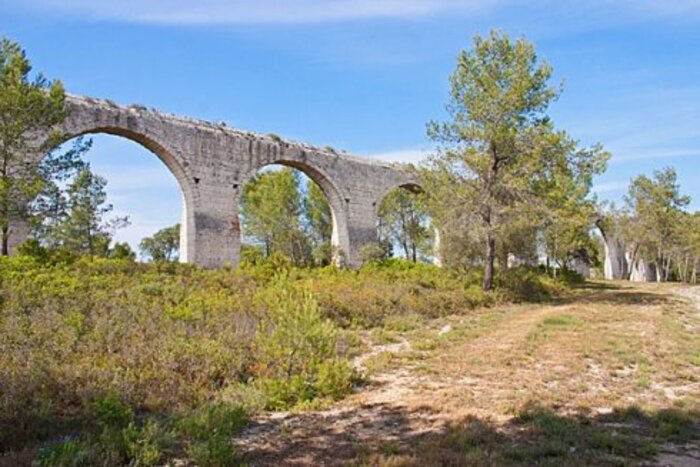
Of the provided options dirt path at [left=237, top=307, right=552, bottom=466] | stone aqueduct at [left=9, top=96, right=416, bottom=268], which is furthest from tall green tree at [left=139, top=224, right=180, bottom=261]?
dirt path at [left=237, top=307, right=552, bottom=466]

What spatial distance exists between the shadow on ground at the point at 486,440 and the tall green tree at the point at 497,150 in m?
10.7

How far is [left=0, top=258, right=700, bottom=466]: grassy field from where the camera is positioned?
380 centimetres

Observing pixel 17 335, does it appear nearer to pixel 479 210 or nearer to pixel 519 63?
pixel 479 210

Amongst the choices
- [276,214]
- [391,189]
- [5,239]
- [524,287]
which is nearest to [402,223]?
[276,214]

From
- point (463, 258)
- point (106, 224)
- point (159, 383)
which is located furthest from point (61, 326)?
point (106, 224)

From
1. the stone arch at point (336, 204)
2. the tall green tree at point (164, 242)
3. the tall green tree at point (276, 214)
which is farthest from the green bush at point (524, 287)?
the tall green tree at point (164, 242)

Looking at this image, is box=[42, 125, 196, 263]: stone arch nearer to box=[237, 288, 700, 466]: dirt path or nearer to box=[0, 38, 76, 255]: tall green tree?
box=[0, 38, 76, 255]: tall green tree

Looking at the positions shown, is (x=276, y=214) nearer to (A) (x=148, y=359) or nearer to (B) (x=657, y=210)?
(B) (x=657, y=210)

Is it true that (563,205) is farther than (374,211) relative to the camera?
No

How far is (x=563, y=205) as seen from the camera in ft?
49.1

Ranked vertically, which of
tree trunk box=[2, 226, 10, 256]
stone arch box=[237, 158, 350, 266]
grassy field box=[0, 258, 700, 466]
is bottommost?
grassy field box=[0, 258, 700, 466]

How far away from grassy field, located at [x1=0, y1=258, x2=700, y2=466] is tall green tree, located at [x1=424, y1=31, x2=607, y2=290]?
551cm

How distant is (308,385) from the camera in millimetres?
5492

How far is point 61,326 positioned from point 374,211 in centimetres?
1830
